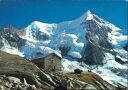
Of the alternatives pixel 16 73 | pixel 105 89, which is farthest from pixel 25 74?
pixel 105 89

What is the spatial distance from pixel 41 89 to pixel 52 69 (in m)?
48.2

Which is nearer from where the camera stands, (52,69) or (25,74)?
(25,74)

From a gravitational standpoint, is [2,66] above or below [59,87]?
above

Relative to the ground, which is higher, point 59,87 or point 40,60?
point 40,60

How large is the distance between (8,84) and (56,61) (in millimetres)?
57249

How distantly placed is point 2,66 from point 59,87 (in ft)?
95.0

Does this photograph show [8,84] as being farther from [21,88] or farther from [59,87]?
[59,87]

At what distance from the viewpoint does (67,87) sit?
92188 mm

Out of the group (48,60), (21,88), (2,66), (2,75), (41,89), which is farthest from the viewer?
(48,60)

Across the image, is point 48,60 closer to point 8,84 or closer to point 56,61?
point 56,61

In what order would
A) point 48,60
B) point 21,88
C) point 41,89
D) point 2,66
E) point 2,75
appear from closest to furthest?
point 21,88 < point 41,89 < point 2,75 < point 2,66 < point 48,60

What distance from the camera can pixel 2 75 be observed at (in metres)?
101

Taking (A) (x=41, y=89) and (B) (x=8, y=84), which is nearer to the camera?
(B) (x=8, y=84)

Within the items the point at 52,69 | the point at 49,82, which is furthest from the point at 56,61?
the point at 49,82
